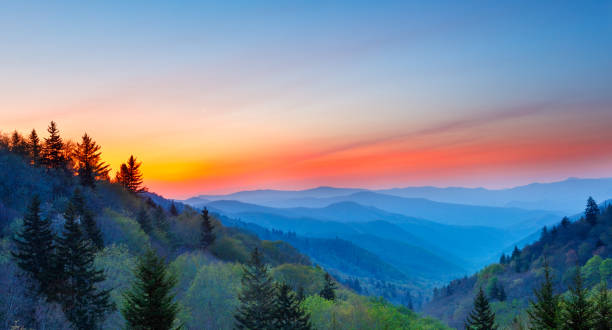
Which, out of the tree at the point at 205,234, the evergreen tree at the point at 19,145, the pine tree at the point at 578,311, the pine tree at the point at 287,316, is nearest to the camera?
the pine tree at the point at 578,311

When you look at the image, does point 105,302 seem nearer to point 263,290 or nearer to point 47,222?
point 47,222

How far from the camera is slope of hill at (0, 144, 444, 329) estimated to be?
27.8 m

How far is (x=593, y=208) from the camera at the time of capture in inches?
5773

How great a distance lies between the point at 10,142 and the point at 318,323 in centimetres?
6553

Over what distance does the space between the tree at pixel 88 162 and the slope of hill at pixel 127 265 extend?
1791 millimetres

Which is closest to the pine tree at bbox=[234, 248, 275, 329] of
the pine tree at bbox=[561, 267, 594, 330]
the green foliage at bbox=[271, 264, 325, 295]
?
the pine tree at bbox=[561, 267, 594, 330]

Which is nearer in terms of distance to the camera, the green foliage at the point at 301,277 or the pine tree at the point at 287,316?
the pine tree at the point at 287,316

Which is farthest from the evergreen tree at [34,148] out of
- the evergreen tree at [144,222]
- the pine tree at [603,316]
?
the pine tree at [603,316]

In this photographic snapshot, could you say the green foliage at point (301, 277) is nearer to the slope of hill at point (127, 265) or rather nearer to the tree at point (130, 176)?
the slope of hill at point (127, 265)

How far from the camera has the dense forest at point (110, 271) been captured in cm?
2486

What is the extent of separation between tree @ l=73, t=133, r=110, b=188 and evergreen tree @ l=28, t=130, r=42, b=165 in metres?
6.12

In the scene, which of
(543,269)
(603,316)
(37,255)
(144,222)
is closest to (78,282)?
(37,255)

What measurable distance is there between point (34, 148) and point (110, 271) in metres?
41.9

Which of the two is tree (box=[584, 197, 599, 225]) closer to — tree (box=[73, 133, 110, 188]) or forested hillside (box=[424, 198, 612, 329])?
forested hillside (box=[424, 198, 612, 329])
